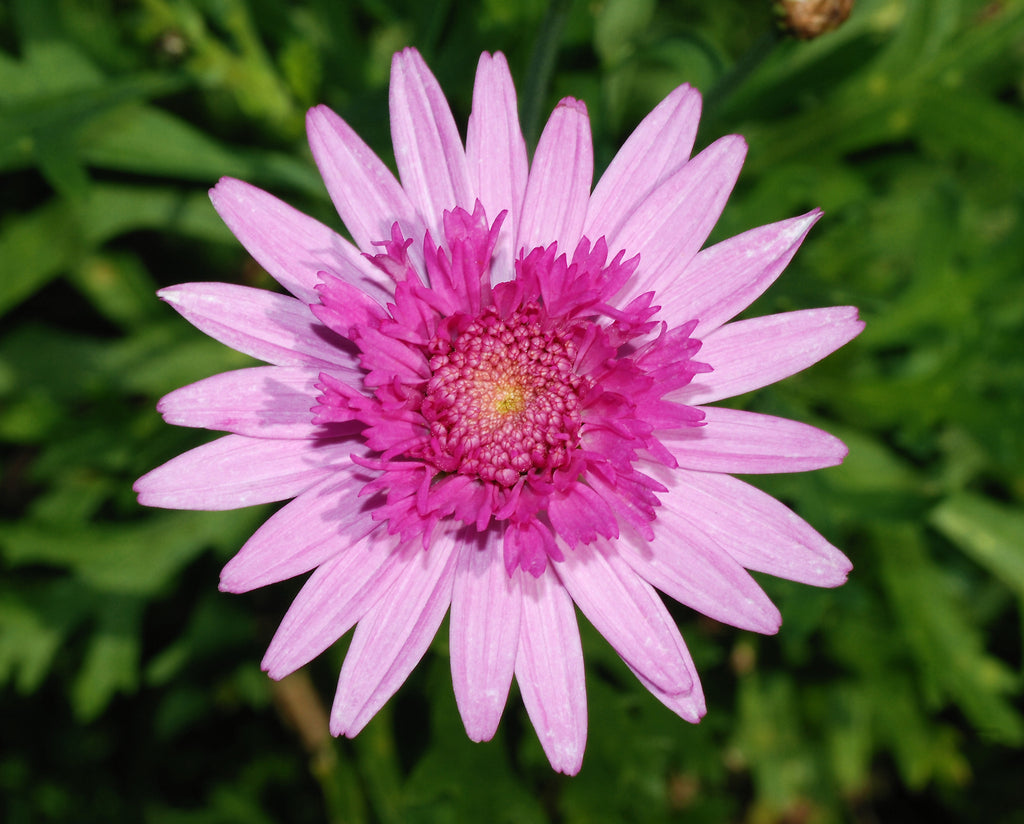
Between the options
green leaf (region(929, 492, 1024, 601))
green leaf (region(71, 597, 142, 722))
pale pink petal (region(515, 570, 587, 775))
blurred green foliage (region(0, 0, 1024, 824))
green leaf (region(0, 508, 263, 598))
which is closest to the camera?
pale pink petal (region(515, 570, 587, 775))

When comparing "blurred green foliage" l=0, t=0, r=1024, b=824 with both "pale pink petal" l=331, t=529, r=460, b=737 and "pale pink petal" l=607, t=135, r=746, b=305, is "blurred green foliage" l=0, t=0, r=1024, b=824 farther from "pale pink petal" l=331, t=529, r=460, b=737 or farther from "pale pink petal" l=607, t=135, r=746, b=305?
"pale pink petal" l=331, t=529, r=460, b=737

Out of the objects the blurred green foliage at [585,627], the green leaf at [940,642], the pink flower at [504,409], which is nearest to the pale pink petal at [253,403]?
the pink flower at [504,409]

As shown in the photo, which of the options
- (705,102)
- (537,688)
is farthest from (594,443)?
(705,102)

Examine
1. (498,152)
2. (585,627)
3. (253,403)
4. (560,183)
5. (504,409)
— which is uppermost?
(498,152)

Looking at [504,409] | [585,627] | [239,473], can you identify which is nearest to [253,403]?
[239,473]

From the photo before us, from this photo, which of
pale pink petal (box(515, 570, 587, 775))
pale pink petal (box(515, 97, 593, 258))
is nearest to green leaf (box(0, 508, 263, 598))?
pale pink petal (box(515, 570, 587, 775))

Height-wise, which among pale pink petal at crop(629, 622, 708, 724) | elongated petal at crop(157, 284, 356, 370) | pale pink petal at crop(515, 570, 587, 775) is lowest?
pale pink petal at crop(629, 622, 708, 724)

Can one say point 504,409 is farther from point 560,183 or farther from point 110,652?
point 110,652
